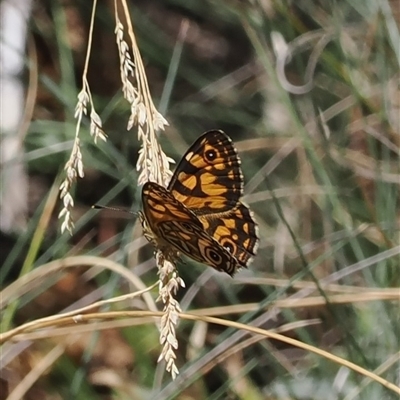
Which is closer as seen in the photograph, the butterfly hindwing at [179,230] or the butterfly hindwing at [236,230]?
the butterfly hindwing at [179,230]

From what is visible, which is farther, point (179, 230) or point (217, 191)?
point (217, 191)

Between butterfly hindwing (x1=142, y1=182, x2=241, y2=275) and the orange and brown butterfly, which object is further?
the orange and brown butterfly

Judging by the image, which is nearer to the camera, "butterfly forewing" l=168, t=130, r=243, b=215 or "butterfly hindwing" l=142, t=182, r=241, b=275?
"butterfly hindwing" l=142, t=182, r=241, b=275

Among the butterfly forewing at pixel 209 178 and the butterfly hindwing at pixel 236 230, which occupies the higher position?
the butterfly forewing at pixel 209 178

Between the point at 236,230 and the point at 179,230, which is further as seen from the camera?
the point at 236,230

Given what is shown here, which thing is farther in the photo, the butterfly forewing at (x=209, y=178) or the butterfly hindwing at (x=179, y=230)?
the butterfly forewing at (x=209, y=178)

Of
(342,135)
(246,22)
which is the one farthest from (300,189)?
(246,22)

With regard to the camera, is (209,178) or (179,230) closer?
(179,230)

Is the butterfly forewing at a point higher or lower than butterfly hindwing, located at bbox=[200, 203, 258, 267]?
higher

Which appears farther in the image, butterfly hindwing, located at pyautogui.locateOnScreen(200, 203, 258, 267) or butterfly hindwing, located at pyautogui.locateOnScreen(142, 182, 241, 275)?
butterfly hindwing, located at pyautogui.locateOnScreen(200, 203, 258, 267)

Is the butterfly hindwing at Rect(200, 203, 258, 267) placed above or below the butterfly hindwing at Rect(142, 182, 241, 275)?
below

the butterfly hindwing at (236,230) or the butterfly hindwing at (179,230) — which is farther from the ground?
the butterfly hindwing at (179,230)
